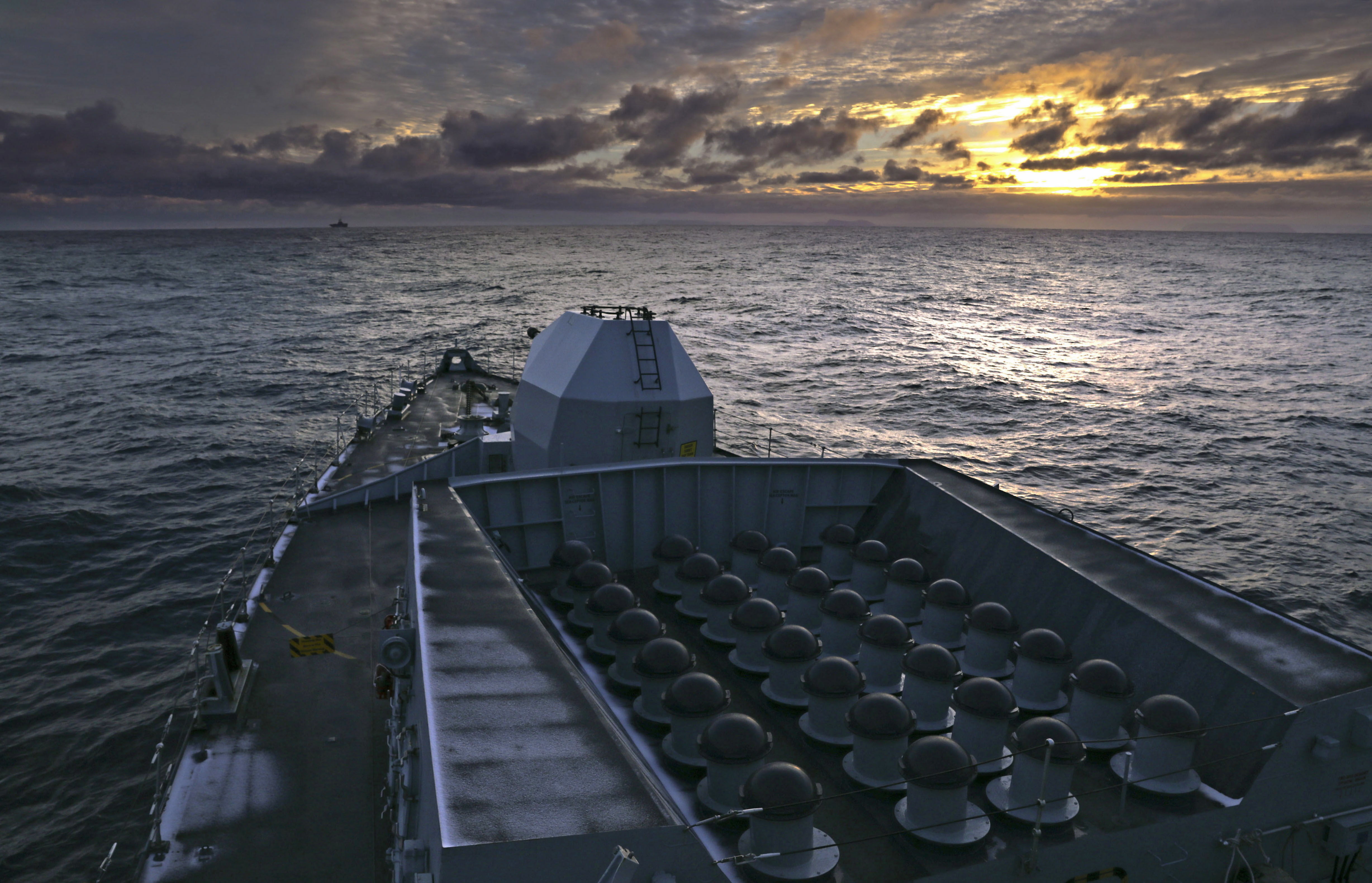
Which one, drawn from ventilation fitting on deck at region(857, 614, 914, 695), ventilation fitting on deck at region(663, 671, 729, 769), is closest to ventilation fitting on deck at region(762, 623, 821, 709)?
ventilation fitting on deck at region(857, 614, 914, 695)

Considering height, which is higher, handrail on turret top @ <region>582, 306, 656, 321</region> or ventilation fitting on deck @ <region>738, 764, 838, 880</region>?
handrail on turret top @ <region>582, 306, 656, 321</region>

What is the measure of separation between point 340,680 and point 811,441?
36.8 meters

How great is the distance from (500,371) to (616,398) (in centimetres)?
4614

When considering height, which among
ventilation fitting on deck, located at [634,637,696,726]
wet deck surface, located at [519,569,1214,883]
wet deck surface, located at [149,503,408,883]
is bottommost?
wet deck surface, located at [149,503,408,883]

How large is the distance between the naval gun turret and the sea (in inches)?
437

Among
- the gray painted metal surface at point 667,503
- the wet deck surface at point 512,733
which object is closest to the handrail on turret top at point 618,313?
the gray painted metal surface at point 667,503

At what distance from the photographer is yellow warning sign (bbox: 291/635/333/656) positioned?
12344 mm

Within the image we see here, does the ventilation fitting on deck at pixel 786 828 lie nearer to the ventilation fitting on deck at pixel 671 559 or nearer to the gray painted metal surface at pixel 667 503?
the ventilation fitting on deck at pixel 671 559

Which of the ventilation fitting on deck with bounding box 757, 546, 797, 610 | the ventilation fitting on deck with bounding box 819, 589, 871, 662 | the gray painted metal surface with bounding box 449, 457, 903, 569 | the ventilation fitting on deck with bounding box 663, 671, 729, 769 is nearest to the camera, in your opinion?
the ventilation fitting on deck with bounding box 663, 671, 729, 769

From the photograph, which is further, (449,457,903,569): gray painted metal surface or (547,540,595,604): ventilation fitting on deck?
(449,457,903,569): gray painted metal surface

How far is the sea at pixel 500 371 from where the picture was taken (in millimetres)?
22891

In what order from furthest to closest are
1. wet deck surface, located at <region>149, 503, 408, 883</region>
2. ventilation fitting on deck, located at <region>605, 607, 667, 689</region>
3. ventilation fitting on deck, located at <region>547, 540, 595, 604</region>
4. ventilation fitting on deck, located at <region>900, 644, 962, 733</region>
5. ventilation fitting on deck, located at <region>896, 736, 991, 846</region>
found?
ventilation fitting on deck, located at <region>547, 540, 595, 604</region>, ventilation fitting on deck, located at <region>605, 607, 667, 689</region>, ventilation fitting on deck, located at <region>900, 644, 962, 733</region>, wet deck surface, located at <region>149, 503, 408, 883</region>, ventilation fitting on deck, located at <region>896, 736, 991, 846</region>

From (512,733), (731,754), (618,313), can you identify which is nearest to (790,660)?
(731,754)

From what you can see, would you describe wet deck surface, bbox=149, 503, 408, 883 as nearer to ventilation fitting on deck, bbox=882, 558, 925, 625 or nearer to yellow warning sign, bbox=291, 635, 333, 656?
yellow warning sign, bbox=291, 635, 333, 656
